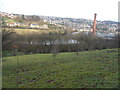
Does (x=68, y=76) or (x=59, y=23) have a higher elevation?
(x=59, y=23)

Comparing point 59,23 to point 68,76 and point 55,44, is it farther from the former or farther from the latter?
point 68,76

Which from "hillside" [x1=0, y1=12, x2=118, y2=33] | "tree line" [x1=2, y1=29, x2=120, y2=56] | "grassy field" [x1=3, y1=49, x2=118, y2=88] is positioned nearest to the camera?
"grassy field" [x1=3, y1=49, x2=118, y2=88]

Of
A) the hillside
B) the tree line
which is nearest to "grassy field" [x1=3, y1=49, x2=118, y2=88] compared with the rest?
the tree line

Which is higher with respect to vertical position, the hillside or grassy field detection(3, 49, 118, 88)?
the hillside

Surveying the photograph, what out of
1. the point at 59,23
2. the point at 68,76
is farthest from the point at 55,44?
the point at 59,23

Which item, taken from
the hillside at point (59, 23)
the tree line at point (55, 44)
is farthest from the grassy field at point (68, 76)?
the hillside at point (59, 23)

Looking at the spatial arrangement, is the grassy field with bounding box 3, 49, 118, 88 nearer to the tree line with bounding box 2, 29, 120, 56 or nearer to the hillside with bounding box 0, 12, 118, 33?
the tree line with bounding box 2, 29, 120, 56

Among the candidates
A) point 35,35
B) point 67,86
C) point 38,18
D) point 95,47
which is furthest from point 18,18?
point 67,86

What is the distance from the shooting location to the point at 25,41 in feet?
105

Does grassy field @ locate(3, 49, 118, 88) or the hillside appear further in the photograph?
the hillside

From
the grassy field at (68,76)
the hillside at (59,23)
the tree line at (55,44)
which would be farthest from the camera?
the hillside at (59,23)

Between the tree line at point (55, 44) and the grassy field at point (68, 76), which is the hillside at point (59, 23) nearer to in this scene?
the tree line at point (55, 44)

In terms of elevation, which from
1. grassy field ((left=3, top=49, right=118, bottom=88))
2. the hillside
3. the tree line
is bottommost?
grassy field ((left=3, top=49, right=118, bottom=88))

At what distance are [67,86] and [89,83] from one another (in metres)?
1.03
